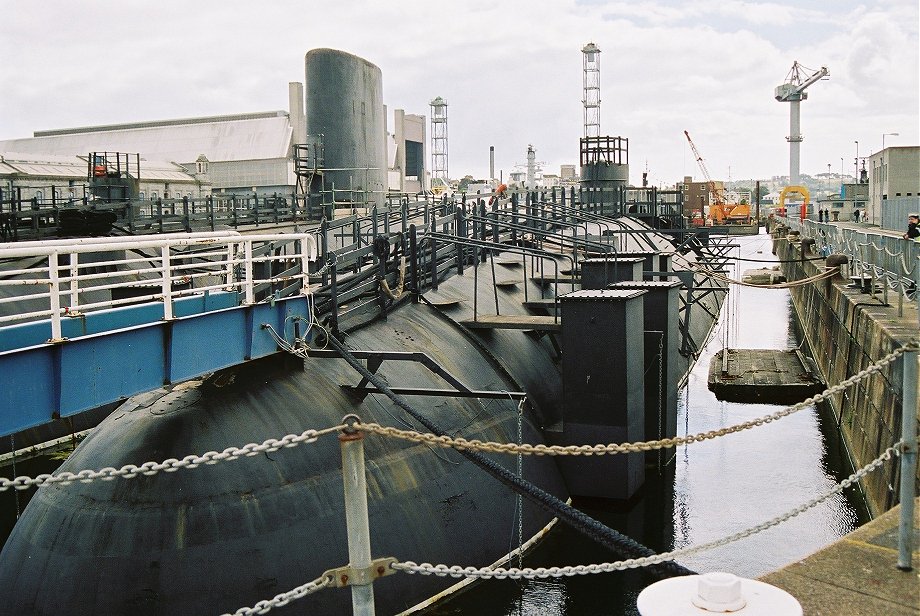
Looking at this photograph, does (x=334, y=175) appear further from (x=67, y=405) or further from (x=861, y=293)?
(x=67, y=405)

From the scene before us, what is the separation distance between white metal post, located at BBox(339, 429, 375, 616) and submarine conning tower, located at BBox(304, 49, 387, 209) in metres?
20.4

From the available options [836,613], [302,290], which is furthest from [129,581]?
[836,613]

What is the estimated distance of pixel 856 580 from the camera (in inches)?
207

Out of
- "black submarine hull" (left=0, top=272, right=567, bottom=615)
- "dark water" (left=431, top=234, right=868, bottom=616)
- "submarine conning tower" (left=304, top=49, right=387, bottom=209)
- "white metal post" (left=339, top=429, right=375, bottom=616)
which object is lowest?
"dark water" (left=431, top=234, right=868, bottom=616)

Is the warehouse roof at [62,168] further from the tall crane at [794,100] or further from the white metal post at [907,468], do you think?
the tall crane at [794,100]

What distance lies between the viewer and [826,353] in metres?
26.7

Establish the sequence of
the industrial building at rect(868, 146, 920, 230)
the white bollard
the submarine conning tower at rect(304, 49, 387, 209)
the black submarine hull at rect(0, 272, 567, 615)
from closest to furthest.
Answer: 1. the white bollard
2. the black submarine hull at rect(0, 272, 567, 615)
3. the submarine conning tower at rect(304, 49, 387, 209)
4. the industrial building at rect(868, 146, 920, 230)

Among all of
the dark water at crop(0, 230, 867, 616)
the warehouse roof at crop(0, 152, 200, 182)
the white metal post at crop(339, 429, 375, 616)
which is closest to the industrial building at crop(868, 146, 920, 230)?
the dark water at crop(0, 230, 867, 616)

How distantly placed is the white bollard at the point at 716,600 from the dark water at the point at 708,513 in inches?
285

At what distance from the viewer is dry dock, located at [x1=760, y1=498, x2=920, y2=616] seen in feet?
16.1

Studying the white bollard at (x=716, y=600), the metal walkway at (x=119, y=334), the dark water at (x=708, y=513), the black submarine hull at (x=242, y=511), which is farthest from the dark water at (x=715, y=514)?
the white bollard at (x=716, y=600)

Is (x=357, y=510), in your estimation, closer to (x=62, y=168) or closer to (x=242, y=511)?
(x=242, y=511)

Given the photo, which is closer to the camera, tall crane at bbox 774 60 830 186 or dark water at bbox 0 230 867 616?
dark water at bbox 0 230 867 616

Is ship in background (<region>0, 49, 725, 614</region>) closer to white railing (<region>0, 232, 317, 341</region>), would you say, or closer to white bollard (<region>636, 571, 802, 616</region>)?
white railing (<region>0, 232, 317, 341</region>)
